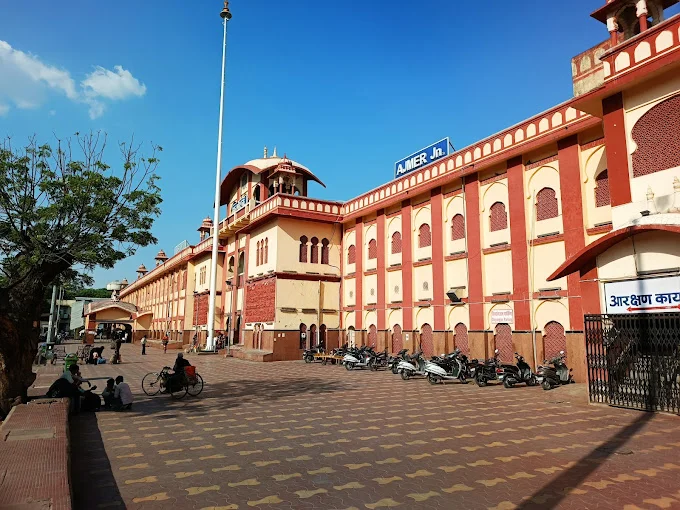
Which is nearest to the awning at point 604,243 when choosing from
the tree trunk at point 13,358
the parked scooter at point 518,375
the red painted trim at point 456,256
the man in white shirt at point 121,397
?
the parked scooter at point 518,375

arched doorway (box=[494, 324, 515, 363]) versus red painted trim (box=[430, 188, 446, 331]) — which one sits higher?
red painted trim (box=[430, 188, 446, 331])

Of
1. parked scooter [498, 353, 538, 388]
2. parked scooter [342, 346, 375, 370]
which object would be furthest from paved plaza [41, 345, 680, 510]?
parked scooter [342, 346, 375, 370]

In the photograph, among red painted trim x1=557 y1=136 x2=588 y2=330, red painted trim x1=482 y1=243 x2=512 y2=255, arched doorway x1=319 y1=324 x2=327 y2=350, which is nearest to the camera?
red painted trim x1=557 y1=136 x2=588 y2=330

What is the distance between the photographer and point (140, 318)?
5906 centimetres

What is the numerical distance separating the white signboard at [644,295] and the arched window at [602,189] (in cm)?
480

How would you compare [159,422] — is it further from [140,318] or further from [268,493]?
[140,318]

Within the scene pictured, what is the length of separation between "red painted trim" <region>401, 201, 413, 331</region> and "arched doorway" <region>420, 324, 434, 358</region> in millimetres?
704

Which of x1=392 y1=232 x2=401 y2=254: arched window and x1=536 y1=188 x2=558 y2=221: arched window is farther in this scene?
x1=392 y1=232 x2=401 y2=254: arched window

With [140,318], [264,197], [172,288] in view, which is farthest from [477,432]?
[140,318]

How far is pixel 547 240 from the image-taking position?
1594 cm

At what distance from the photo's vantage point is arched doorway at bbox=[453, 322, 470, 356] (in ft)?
61.7

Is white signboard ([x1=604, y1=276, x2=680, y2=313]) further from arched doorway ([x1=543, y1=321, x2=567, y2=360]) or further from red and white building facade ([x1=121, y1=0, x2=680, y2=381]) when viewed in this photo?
arched doorway ([x1=543, y1=321, x2=567, y2=360])

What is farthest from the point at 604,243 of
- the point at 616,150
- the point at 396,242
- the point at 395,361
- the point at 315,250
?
the point at 315,250

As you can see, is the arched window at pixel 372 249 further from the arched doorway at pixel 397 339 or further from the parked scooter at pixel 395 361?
the parked scooter at pixel 395 361
